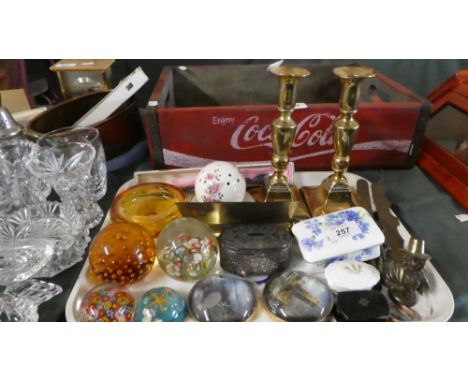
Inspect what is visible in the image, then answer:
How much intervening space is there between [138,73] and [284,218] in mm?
524

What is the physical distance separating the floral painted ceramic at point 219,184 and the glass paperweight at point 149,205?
0.19ft

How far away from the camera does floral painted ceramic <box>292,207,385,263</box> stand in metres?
0.62

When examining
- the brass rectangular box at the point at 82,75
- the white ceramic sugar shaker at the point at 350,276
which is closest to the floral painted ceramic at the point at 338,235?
the white ceramic sugar shaker at the point at 350,276

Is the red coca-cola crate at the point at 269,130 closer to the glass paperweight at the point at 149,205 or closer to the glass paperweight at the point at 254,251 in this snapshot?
the glass paperweight at the point at 149,205

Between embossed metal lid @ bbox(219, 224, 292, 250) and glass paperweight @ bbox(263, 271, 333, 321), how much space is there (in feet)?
0.19

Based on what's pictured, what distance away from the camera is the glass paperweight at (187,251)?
2.02 ft

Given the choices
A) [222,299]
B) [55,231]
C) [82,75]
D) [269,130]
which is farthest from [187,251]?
[82,75]

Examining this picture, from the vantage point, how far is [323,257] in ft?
2.02

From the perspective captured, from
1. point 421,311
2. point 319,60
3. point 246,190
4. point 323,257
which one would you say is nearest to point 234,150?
point 246,190

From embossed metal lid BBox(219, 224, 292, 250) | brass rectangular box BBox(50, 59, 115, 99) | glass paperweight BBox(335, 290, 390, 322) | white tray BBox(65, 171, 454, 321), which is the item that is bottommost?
white tray BBox(65, 171, 454, 321)

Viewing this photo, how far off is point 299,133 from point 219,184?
27cm

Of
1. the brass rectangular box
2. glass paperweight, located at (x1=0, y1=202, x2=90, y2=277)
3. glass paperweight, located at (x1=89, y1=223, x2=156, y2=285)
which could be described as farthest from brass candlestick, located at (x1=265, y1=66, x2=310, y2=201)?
the brass rectangular box

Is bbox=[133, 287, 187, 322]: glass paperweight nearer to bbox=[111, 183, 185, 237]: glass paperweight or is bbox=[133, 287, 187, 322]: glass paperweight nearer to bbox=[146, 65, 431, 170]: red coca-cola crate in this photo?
bbox=[111, 183, 185, 237]: glass paperweight

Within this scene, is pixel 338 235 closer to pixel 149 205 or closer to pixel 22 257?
pixel 149 205
